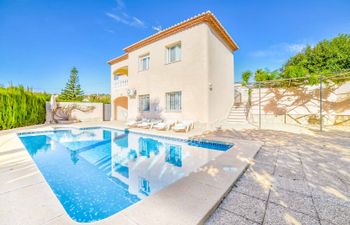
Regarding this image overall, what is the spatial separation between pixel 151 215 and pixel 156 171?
292 centimetres

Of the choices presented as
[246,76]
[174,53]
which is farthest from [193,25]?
[246,76]

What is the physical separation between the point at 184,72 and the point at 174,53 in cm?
224

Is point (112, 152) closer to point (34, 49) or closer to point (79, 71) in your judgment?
point (34, 49)

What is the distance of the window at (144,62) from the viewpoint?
1435 centimetres

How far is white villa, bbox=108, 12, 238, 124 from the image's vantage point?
10.6 metres

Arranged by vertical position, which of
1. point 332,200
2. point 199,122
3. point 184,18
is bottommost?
point 332,200

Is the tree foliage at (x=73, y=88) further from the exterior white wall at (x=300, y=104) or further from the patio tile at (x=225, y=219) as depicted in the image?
the patio tile at (x=225, y=219)

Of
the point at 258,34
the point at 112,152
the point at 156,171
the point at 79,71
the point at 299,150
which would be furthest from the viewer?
the point at 79,71

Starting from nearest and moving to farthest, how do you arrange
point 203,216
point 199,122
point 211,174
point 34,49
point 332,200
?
point 203,216 → point 332,200 → point 211,174 → point 199,122 → point 34,49

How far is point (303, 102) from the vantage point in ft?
44.5

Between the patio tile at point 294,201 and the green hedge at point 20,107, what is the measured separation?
669 inches

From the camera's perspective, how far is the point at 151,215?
7.31 ft

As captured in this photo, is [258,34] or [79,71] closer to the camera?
[258,34]

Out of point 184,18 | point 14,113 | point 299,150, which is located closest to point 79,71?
point 14,113
